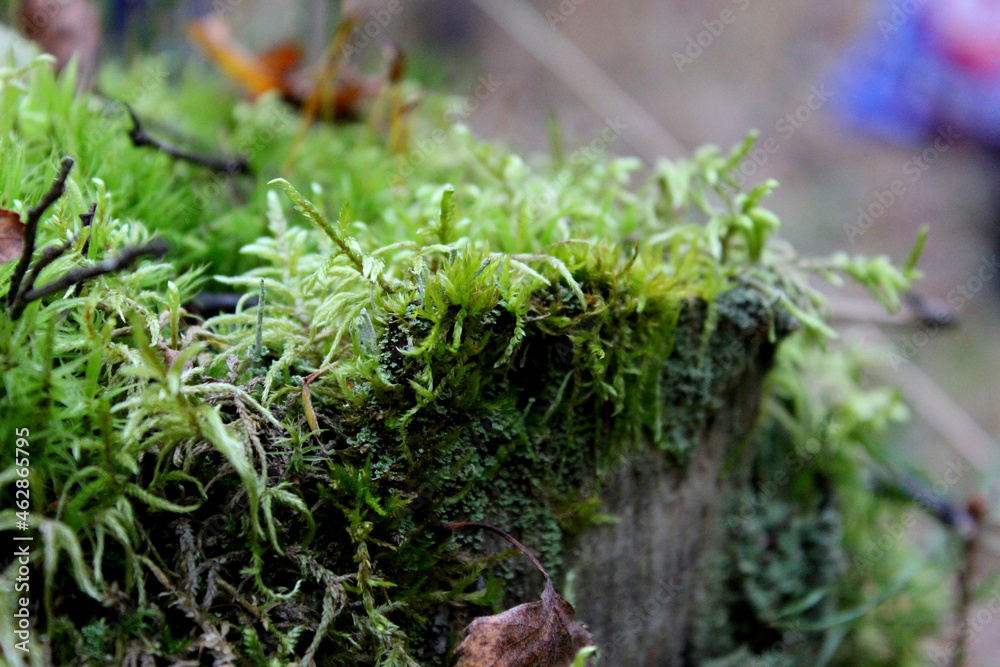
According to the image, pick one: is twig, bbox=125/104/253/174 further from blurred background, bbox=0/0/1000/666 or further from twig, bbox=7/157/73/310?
blurred background, bbox=0/0/1000/666

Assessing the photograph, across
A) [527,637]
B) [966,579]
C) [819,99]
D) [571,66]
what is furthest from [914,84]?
[527,637]

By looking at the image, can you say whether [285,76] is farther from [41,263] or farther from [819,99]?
[819,99]

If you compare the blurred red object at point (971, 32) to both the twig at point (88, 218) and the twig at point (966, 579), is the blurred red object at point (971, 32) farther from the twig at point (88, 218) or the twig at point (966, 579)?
the twig at point (88, 218)

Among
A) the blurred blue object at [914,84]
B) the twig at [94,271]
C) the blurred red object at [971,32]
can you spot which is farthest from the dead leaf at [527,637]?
the blurred red object at [971,32]

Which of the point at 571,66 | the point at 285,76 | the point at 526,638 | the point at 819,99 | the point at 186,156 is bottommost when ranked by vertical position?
the point at 526,638

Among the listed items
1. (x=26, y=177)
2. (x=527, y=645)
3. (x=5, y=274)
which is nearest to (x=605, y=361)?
(x=527, y=645)

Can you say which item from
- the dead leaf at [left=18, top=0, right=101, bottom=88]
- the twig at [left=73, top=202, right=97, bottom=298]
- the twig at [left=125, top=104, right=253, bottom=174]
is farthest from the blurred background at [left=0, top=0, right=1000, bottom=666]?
the twig at [left=73, top=202, right=97, bottom=298]

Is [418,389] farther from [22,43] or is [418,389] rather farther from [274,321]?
[22,43]
